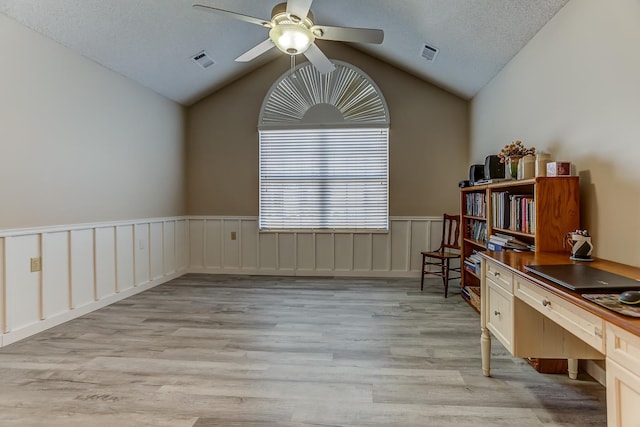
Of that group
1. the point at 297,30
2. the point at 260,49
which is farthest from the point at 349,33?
the point at 260,49

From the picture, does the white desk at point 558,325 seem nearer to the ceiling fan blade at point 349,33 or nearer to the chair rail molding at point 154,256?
the ceiling fan blade at point 349,33

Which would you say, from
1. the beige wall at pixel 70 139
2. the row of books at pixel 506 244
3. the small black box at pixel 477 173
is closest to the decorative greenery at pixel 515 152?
the row of books at pixel 506 244

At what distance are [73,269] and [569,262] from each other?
3927mm

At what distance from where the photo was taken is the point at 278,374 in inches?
90.3

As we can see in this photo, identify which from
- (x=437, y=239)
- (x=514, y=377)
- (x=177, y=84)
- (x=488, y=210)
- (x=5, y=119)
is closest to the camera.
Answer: (x=514, y=377)

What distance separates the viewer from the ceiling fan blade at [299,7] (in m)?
2.52

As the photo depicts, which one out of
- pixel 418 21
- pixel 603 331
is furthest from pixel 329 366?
pixel 418 21

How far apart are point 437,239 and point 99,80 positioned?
4.48 metres

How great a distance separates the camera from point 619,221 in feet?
6.80

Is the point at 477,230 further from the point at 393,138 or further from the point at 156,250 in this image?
the point at 156,250

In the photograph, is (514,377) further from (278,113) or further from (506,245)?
(278,113)

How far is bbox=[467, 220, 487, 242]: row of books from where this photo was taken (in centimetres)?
379

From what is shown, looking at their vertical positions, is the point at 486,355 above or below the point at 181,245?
below

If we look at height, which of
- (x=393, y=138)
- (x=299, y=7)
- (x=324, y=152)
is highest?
(x=299, y=7)
